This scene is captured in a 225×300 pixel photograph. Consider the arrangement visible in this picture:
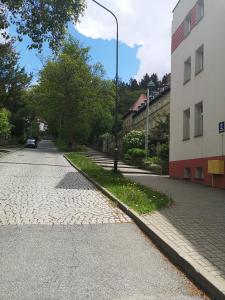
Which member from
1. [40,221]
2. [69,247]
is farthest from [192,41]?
[69,247]

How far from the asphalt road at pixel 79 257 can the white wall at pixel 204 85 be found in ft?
27.8

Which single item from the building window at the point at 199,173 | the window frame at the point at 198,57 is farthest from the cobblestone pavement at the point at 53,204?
the window frame at the point at 198,57

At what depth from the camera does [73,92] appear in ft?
198

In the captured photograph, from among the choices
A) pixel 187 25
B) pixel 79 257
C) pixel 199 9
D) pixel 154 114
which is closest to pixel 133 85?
pixel 154 114

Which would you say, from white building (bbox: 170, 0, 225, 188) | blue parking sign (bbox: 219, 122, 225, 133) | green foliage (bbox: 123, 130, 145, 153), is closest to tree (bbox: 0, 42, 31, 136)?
green foliage (bbox: 123, 130, 145, 153)

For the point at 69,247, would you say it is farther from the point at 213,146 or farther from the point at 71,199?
the point at 213,146

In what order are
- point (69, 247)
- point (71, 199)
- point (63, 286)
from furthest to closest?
point (71, 199) < point (69, 247) < point (63, 286)

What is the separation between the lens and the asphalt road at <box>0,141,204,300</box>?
5910 millimetres

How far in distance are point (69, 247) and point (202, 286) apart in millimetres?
2786

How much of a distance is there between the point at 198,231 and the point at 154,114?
55.6m

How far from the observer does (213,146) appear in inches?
774

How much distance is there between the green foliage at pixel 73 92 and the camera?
60.2 metres

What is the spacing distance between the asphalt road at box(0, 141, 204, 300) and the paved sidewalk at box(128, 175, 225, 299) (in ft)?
1.07

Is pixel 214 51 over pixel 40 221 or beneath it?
over
